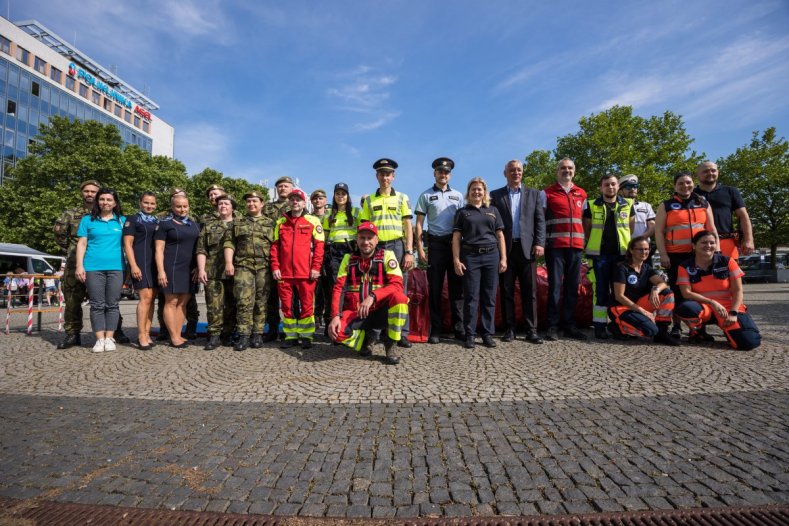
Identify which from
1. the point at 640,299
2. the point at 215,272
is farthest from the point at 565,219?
the point at 215,272

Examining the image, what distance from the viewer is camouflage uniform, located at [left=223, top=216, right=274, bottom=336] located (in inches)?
217

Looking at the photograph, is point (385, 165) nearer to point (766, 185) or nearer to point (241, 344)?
point (241, 344)

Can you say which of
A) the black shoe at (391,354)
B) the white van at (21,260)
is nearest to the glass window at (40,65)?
the white van at (21,260)

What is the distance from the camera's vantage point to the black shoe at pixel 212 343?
18.1 ft

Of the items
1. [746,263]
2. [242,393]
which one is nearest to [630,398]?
[242,393]

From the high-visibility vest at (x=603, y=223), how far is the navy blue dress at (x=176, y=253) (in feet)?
18.9

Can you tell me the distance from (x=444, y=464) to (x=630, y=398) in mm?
1879

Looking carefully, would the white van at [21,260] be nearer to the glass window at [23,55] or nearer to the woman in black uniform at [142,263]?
the woman in black uniform at [142,263]

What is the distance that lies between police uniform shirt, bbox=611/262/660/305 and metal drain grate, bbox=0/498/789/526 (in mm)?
4206

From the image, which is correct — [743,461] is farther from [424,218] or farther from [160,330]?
[160,330]

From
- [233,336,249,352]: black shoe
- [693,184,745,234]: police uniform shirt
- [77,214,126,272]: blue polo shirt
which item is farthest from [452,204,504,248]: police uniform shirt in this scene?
[77,214,126,272]: blue polo shirt

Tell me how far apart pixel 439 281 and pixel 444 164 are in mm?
1647

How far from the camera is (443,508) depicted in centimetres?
187

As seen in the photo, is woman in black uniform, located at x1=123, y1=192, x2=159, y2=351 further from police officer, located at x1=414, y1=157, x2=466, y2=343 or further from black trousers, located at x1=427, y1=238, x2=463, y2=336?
black trousers, located at x1=427, y1=238, x2=463, y2=336
